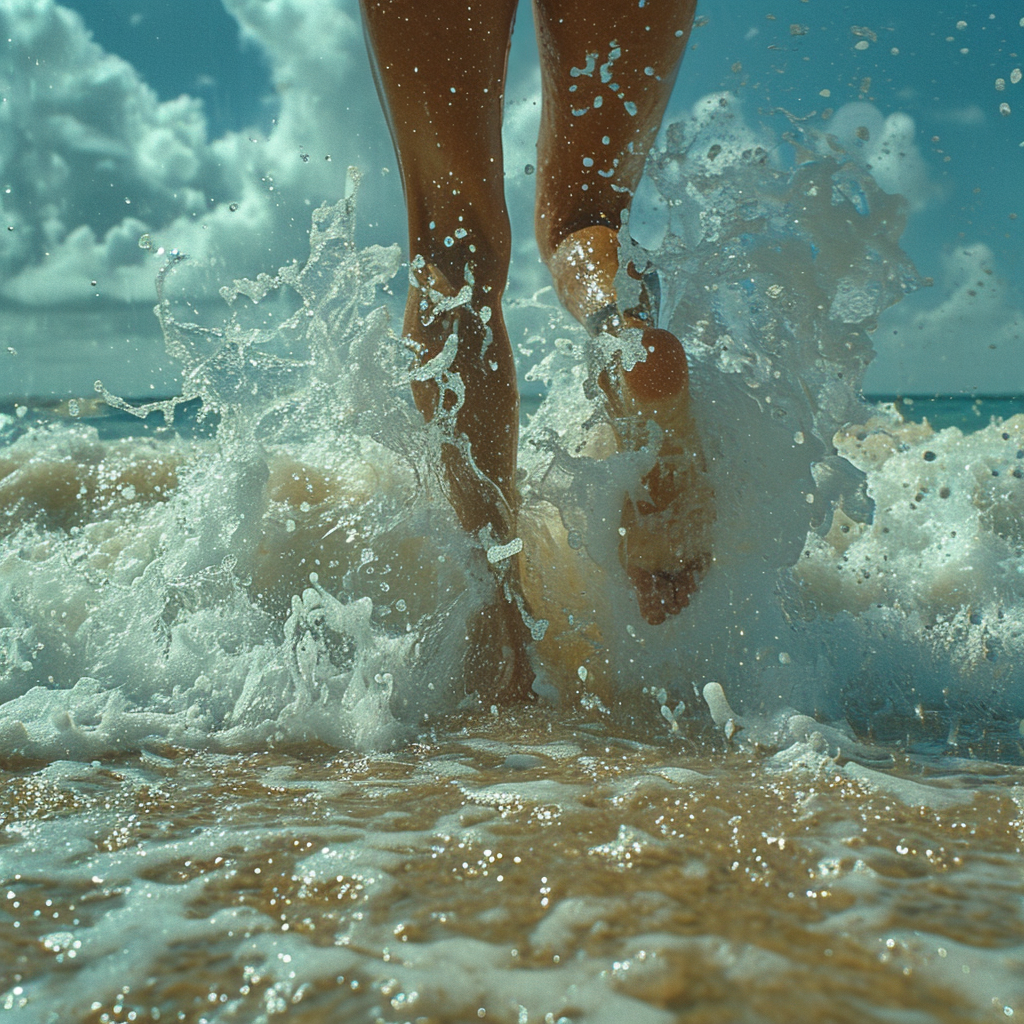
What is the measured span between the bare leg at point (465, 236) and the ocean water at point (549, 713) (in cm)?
6

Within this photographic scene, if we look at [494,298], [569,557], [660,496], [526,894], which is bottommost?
[526,894]

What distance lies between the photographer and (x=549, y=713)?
4.88 ft

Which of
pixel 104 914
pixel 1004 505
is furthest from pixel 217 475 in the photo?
pixel 1004 505

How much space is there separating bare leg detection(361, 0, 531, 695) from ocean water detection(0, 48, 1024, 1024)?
59 mm

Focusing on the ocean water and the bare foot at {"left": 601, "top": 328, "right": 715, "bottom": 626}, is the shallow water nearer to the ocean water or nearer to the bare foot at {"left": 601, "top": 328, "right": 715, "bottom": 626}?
the ocean water

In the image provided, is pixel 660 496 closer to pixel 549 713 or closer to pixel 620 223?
pixel 549 713

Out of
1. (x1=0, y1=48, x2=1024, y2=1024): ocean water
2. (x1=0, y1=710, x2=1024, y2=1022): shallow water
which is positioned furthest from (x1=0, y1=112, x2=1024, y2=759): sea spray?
(x1=0, y1=710, x2=1024, y2=1022): shallow water

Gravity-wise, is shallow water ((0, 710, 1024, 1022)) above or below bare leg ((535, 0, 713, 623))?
below

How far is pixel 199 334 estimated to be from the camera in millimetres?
1793

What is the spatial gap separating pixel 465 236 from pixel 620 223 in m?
0.36

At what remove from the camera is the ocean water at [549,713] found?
652 mm

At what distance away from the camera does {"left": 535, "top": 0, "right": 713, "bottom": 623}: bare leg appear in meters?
1.54

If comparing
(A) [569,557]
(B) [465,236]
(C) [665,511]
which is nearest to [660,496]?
(C) [665,511]

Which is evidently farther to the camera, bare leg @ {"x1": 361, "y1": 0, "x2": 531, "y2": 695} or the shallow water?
bare leg @ {"x1": 361, "y1": 0, "x2": 531, "y2": 695}
